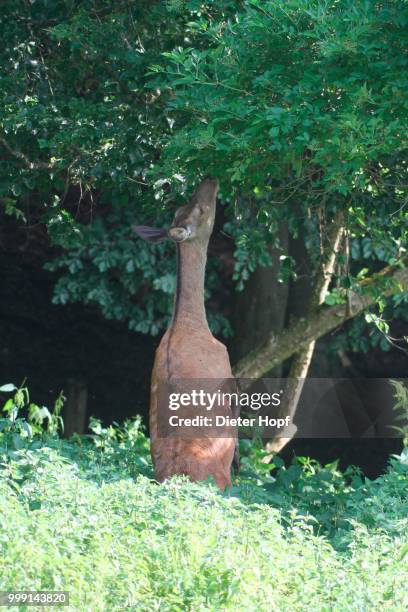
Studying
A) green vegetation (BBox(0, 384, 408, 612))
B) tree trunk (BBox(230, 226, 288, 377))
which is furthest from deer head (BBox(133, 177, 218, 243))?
tree trunk (BBox(230, 226, 288, 377))

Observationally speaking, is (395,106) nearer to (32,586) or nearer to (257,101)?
(257,101)

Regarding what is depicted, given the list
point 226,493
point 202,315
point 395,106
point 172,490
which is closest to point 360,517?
point 226,493

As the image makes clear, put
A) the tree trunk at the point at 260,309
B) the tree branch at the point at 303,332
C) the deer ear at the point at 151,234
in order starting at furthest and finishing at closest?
the tree trunk at the point at 260,309
the tree branch at the point at 303,332
the deer ear at the point at 151,234

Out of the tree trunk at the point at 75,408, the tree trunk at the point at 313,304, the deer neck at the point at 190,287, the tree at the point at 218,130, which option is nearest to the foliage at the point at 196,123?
the tree at the point at 218,130

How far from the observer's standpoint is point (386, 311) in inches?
408

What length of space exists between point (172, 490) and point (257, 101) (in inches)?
85.1

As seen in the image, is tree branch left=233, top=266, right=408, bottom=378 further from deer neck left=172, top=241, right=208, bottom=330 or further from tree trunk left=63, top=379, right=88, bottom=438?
tree trunk left=63, top=379, right=88, bottom=438

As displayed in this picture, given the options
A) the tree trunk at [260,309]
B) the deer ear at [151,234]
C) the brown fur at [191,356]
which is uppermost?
the tree trunk at [260,309]

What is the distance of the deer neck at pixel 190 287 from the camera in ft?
21.4

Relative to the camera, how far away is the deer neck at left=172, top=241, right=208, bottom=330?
21.4ft

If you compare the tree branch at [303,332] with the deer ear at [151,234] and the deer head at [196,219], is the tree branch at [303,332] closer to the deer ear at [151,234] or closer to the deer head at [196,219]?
the deer head at [196,219]

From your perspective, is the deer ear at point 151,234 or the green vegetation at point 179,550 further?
the deer ear at point 151,234

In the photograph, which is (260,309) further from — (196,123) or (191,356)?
(196,123)

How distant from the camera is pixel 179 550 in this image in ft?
15.1
